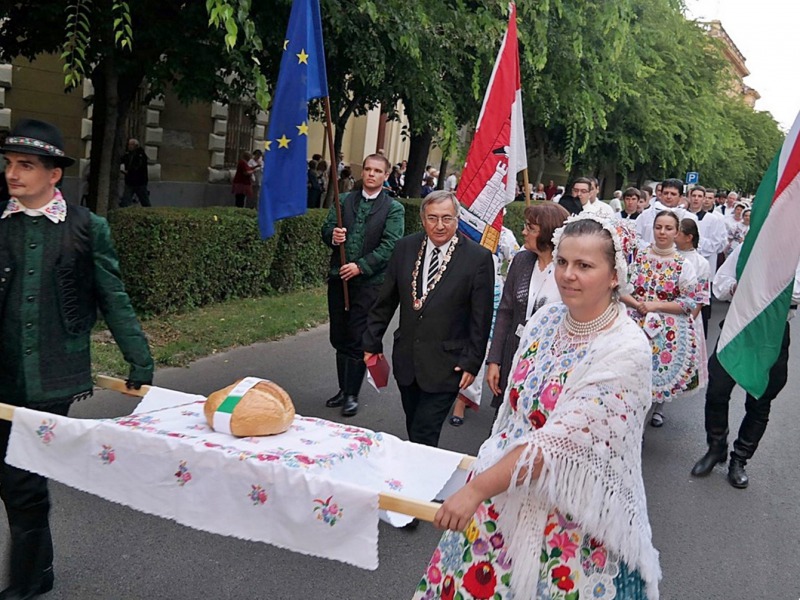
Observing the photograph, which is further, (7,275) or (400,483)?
(7,275)

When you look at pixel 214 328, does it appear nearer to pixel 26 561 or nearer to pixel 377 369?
pixel 377 369

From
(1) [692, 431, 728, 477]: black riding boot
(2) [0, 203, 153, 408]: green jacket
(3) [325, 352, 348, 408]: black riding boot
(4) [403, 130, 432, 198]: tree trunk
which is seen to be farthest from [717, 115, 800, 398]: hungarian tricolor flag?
(4) [403, 130, 432, 198]: tree trunk

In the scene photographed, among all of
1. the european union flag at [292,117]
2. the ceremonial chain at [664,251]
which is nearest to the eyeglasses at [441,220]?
the european union flag at [292,117]

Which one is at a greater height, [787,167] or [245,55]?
[245,55]

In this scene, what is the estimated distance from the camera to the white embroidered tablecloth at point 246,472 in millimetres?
2559

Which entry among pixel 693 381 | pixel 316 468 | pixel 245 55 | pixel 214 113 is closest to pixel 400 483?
pixel 316 468

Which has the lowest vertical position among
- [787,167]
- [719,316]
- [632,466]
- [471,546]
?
[719,316]

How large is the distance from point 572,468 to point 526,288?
2.84 m

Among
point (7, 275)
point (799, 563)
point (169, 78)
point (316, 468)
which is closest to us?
point (316, 468)

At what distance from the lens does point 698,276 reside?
21.4 feet

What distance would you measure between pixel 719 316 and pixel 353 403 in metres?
9.75

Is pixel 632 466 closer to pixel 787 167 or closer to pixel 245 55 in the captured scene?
pixel 787 167

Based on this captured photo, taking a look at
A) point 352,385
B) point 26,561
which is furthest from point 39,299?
point 352,385

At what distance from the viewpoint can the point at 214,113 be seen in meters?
20.9
